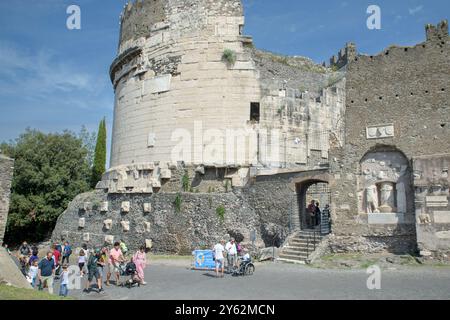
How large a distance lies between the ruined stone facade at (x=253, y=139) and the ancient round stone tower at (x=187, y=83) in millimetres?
59

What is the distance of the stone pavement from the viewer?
7616 mm

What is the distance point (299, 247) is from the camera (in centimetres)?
1295

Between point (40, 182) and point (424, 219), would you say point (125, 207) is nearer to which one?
point (40, 182)

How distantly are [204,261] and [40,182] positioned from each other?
1585cm

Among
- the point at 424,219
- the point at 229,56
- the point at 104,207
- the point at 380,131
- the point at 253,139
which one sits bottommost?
the point at 424,219

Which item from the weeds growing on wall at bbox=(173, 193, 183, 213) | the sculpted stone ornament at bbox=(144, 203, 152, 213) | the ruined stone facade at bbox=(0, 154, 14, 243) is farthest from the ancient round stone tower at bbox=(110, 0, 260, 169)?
the ruined stone facade at bbox=(0, 154, 14, 243)

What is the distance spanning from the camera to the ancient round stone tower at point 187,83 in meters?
17.3

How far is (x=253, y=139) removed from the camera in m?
17.2

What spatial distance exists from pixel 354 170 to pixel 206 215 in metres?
5.85

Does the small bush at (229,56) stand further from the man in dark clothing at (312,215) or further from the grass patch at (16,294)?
the grass patch at (16,294)

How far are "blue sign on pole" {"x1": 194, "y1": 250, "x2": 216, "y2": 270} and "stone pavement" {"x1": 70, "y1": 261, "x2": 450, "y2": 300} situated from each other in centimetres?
82

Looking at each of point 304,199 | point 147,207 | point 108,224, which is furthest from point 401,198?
point 108,224

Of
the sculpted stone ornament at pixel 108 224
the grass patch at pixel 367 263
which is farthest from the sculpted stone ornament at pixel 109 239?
the grass patch at pixel 367 263

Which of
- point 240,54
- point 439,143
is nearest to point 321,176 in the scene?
point 439,143
